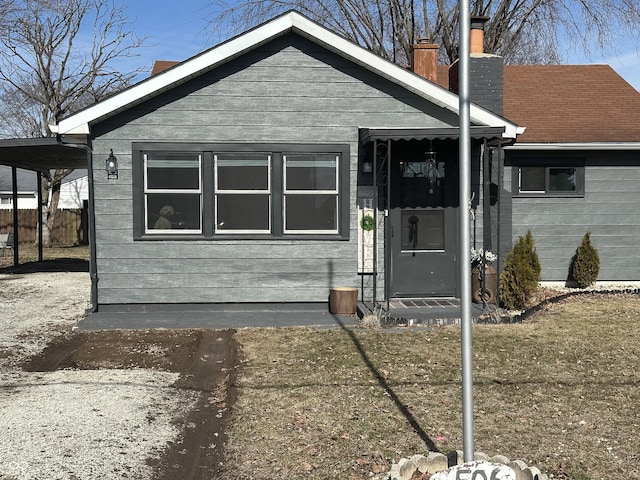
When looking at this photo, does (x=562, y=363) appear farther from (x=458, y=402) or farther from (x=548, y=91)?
(x=548, y=91)

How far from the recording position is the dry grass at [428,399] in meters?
4.57

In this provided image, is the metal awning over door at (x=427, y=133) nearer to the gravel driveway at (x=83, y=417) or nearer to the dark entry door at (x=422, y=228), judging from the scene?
Result: the dark entry door at (x=422, y=228)

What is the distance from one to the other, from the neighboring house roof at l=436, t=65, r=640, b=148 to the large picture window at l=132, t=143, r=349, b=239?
14.4 ft

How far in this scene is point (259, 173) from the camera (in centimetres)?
1038

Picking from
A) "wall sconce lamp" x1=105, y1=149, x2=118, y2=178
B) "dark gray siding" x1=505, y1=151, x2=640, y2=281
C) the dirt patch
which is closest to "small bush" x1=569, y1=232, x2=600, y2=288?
"dark gray siding" x1=505, y1=151, x2=640, y2=281

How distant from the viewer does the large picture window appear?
10211 millimetres

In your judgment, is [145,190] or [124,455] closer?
[124,455]

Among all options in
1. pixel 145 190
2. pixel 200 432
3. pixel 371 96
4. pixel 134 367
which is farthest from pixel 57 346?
pixel 371 96

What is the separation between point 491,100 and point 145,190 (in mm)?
6416

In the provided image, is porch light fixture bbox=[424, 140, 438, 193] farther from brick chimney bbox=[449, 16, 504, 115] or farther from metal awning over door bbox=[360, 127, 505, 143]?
brick chimney bbox=[449, 16, 504, 115]

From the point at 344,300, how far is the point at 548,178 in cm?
554

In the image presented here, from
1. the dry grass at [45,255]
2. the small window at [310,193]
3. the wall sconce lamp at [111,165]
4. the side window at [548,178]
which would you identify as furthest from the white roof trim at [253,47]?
the dry grass at [45,255]

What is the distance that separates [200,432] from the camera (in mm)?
5137

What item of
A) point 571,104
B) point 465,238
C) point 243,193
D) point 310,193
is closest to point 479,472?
point 465,238
